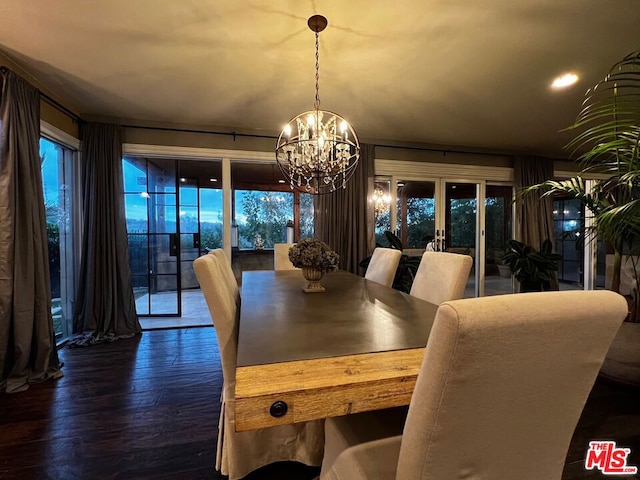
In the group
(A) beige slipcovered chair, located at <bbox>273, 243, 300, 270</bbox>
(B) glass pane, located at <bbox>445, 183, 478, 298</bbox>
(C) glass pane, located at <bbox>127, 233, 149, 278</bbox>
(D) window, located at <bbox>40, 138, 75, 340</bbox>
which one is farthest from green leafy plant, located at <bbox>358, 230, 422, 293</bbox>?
(D) window, located at <bbox>40, 138, 75, 340</bbox>

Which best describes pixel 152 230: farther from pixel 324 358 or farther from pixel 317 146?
pixel 324 358

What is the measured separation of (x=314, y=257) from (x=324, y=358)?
3.25 feet

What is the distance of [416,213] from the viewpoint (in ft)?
14.8

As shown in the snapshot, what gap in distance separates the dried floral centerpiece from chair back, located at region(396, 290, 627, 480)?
4.07ft

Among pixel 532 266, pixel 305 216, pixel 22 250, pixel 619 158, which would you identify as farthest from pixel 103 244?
pixel 532 266

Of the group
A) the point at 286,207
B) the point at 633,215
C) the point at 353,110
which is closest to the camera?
the point at 633,215

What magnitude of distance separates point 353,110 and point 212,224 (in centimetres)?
258

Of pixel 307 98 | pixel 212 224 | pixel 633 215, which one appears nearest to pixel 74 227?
pixel 212 224

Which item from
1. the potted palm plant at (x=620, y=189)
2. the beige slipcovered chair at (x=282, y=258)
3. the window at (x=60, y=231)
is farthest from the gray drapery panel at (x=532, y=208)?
the window at (x=60, y=231)

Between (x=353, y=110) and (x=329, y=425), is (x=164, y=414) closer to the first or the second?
(x=329, y=425)

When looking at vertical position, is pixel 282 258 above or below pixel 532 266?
above

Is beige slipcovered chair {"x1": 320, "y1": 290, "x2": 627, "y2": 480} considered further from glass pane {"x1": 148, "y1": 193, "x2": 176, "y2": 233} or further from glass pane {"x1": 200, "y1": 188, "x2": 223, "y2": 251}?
glass pane {"x1": 200, "y1": 188, "x2": 223, "y2": 251}

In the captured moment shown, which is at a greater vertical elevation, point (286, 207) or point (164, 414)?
point (286, 207)

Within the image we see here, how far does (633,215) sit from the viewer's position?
165cm
